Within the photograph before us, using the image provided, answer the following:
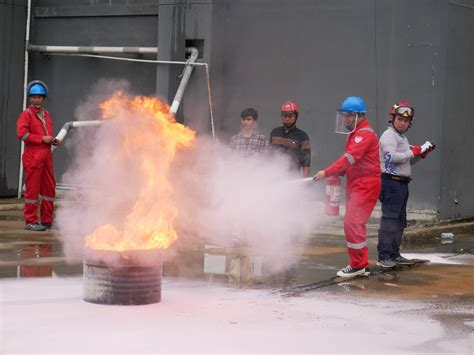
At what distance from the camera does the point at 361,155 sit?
9.18 m

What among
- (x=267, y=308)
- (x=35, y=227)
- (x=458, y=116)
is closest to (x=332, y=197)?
(x=267, y=308)

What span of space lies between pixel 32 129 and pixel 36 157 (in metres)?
0.42

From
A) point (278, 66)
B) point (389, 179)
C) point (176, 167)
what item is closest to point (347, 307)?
point (389, 179)

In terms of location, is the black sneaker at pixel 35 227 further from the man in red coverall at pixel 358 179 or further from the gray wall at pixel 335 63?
the man in red coverall at pixel 358 179

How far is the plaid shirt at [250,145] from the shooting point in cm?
1130

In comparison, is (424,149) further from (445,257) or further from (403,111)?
(445,257)

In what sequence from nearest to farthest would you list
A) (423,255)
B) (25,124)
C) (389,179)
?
1. (389,179)
2. (423,255)
3. (25,124)

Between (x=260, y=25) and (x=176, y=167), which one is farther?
(x=260, y=25)

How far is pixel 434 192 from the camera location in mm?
13539

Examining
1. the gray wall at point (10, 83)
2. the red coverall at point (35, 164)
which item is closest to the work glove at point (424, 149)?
the red coverall at point (35, 164)

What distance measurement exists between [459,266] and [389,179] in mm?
1387

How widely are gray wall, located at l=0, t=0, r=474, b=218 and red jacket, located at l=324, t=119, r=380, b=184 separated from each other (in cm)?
440

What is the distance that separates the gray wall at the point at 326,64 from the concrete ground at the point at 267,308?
3.56m

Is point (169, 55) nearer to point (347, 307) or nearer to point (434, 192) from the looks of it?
point (434, 192)
